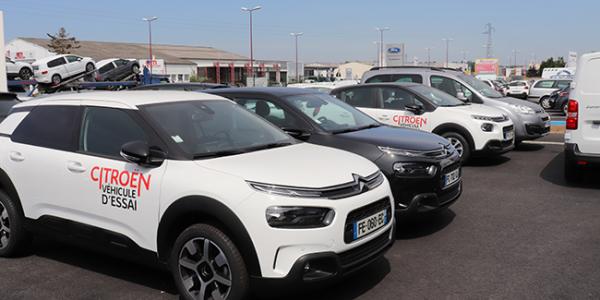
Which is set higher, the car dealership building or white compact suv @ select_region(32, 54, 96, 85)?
the car dealership building

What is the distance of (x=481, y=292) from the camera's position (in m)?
3.92

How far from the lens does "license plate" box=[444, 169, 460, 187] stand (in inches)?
213

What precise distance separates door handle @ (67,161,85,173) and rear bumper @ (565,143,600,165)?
622cm

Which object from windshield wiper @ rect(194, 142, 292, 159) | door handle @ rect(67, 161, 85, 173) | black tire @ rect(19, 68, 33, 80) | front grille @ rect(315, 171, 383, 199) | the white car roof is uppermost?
black tire @ rect(19, 68, 33, 80)

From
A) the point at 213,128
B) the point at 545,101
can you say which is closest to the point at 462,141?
the point at 213,128

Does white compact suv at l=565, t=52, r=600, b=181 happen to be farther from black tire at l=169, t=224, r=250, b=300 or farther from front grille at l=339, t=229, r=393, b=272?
black tire at l=169, t=224, r=250, b=300

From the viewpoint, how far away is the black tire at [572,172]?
756 cm

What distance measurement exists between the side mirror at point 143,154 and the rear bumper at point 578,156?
5794mm

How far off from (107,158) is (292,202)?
5.27 feet

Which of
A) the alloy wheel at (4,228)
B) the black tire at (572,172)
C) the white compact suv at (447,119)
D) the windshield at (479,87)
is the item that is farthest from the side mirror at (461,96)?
the alloy wheel at (4,228)

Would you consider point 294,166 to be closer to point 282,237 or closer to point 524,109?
point 282,237

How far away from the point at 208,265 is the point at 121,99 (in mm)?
1607

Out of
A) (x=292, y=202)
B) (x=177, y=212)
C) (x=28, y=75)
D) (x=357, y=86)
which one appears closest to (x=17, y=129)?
(x=177, y=212)

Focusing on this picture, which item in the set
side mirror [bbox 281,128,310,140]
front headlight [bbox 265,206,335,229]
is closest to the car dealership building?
side mirror [bbox 281,128,310,140]
